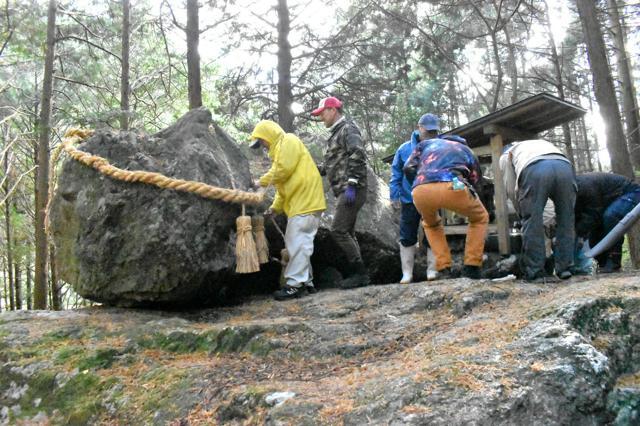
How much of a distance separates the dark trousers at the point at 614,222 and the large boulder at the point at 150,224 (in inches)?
170

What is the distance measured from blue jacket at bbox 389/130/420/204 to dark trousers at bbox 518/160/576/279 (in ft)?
5.55

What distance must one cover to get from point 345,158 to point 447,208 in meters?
1.60

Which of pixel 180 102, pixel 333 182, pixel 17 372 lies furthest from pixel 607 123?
pixel 180 102

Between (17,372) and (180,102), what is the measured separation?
17.5m

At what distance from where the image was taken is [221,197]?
18.4 feet

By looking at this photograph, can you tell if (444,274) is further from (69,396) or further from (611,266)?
(69,396)

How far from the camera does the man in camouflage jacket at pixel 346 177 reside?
252 inches

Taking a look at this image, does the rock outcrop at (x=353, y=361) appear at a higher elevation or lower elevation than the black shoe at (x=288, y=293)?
lower

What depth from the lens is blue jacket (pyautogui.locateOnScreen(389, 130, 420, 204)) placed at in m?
6.68

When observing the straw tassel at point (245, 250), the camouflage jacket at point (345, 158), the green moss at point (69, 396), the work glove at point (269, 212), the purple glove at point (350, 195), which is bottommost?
the green moss at point (69, 396)

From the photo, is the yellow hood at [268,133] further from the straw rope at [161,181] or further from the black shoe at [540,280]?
the black shoe at [540,280]

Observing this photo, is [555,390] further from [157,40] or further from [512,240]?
[157,40]

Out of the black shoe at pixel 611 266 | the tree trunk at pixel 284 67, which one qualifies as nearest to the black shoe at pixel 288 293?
the black shoe at pixel 611 266

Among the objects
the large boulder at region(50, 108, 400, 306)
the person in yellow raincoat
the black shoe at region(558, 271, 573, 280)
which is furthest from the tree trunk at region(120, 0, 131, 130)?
the black shoe at region(558, 271, 573, 280)
